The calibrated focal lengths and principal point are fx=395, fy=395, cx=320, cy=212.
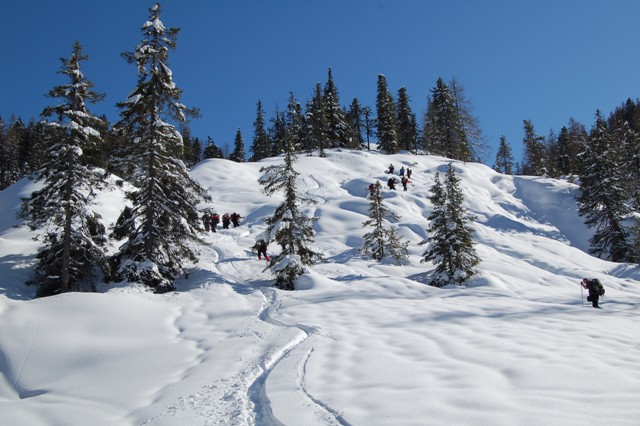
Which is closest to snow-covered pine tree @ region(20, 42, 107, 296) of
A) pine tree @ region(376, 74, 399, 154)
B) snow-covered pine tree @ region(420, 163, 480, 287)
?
snow-covered pine tree @ region(420, 163, 480, 287)

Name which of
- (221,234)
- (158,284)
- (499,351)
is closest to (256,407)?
(499,351)

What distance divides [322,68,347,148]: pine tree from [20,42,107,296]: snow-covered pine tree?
51665 millimetres

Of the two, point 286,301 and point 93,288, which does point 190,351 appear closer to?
point 286,301

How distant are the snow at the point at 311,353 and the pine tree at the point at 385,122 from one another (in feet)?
154

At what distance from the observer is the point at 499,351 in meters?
7.13

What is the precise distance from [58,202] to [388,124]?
55.4 metres

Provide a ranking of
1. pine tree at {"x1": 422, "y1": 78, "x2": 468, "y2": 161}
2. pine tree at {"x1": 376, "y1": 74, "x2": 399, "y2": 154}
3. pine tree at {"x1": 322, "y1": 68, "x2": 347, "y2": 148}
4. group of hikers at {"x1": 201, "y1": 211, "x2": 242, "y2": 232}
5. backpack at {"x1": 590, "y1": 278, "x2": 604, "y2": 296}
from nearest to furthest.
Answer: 1. backpack at {"x1": 590, "y1": 278, "x2": 604, "y2": 296}
2. group of hikers at {"x1": 201, "y1": 211, "x2": 242, "y2": 232}
3. pine tree at {"x1": 422, "y1": 78, "x2": 468, "y2": 161}
4. pine tree at {"x1": 376, "y1": 74, "x2": 399, "y2": 154}
5. pine tree at {"x1": 322, "y1": 68, "x2": 347, "y2": 148}

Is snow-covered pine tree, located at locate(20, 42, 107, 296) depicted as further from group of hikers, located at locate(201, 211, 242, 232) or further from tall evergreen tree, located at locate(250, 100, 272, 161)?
tall evergreen tree, located at locate(250, 100, 272, 161)

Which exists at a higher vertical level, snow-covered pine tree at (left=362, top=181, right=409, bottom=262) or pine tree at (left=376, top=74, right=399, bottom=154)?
pine tree at (left=376, top=74, right=399, bottom=154)

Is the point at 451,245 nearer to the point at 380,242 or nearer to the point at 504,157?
the point at 380,242

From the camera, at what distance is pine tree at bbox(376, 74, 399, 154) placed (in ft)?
211

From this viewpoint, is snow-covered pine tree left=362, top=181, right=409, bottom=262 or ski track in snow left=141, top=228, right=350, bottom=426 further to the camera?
snow-covered pine tree left=362, top=181, right=409, bottom=262

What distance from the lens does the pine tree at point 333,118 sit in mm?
67625

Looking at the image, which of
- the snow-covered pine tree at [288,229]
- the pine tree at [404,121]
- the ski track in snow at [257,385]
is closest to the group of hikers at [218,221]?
the snow-covered pine tree at [288,229]
